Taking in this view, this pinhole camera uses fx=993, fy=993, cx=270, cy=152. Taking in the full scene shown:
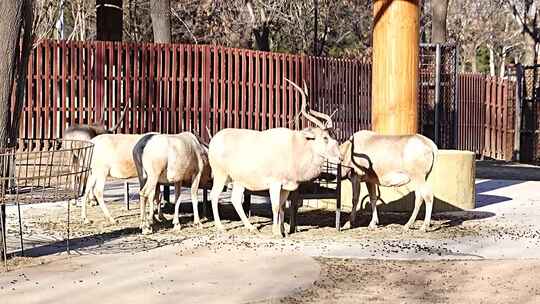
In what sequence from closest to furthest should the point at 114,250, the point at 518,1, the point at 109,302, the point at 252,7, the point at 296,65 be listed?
the point at 109,302 < the point at 114,250 < the point at 296,65 < the point at 252,7 < the point at 518,1

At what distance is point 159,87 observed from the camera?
20.7m

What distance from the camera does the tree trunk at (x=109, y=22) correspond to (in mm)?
23828

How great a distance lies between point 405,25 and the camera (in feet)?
49.8

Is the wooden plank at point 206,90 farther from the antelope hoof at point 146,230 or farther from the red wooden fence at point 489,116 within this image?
the red wooden fence at point 489,116

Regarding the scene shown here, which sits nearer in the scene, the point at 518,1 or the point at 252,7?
the point at 252,7

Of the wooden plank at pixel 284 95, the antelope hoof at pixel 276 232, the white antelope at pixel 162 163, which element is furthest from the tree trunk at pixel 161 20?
the antelope hoof at pixel 276 232

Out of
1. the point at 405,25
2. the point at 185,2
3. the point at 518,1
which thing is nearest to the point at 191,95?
the point at 405,25

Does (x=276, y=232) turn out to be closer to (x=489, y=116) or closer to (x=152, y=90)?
(x=152, y=90)

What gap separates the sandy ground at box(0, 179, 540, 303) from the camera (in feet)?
27.7

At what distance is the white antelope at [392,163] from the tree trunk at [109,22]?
12.2 meters

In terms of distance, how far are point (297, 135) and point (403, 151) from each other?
1.44 m

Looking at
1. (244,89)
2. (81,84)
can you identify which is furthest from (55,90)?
(244,89)

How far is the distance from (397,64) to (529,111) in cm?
1633

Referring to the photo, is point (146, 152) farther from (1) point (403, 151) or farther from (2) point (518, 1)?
(2) point (518, 1)
